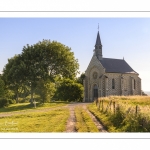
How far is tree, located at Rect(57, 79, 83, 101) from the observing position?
1484 inches

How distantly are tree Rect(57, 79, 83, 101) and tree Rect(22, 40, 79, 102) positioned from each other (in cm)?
1414

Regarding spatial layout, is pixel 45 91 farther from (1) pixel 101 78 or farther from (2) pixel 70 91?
(2) pixel 70 91

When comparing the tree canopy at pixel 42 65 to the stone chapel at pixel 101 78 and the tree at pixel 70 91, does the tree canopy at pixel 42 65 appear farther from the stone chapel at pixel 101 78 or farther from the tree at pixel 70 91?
the tree at pixel 70 91

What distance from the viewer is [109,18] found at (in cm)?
1159

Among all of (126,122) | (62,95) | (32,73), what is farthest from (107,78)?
(126,122)

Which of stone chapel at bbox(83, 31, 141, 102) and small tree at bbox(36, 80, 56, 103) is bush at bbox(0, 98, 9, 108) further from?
stone chapel at bbox(83, 31, 141, 102)

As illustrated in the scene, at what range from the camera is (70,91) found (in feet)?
127

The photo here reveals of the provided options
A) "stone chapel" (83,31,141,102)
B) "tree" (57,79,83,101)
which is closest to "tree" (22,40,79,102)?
"stone chapel" (83,31,141,102)

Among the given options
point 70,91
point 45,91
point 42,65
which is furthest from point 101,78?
point 42,65

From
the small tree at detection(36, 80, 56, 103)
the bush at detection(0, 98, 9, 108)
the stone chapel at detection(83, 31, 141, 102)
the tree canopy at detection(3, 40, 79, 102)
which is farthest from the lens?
the stone chapel at detection(83, 31, 141, 102)

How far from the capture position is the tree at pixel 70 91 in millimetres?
37694

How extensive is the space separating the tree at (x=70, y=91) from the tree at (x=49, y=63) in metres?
14.1

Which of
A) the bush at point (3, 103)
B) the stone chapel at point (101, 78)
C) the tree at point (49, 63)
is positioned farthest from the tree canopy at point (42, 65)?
the stone chapel at point (101, 78)
